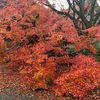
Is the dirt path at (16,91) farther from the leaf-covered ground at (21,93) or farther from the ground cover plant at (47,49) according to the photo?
the ground cover plant at (47,49)

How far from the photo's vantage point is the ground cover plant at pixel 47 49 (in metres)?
6.43

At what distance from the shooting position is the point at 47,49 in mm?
7188

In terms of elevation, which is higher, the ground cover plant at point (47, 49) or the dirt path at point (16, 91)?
the ground cover plant at point (47, 49)

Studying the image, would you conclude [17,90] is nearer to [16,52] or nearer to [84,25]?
[16,52]

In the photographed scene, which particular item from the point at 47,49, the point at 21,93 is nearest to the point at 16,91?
the point at 21,93

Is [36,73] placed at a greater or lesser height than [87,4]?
lesser

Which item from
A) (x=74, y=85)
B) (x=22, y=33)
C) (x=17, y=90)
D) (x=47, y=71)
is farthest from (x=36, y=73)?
(x=22, y=33)

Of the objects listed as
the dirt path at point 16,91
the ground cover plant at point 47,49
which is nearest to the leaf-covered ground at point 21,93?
the dirt path at point 16,91

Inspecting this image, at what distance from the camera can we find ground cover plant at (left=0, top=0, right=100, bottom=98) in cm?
643

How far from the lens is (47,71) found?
7086mm

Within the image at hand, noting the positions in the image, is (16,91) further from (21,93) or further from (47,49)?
(47,49)

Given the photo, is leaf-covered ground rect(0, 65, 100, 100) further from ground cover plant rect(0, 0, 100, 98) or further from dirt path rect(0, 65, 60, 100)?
ground cover plant rect(0, 0, 100, 98)

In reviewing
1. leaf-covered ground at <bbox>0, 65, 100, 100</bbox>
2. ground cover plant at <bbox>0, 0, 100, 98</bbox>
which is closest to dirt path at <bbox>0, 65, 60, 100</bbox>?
leaf-covered ground at <bbox>0, 65, 100, 100</bbox>

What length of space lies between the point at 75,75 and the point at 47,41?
188 cm
